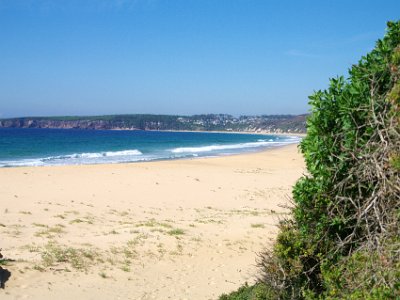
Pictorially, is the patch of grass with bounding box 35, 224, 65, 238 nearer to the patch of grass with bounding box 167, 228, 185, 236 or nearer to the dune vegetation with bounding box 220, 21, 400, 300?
the patch of grass with bounding box 167, 228, 185, 236

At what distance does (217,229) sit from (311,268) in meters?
7.48

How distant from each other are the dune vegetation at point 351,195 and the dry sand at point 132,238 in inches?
37.2

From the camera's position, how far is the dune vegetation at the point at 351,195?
3619 millimetres

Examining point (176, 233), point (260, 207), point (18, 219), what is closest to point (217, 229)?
point (176, 233)

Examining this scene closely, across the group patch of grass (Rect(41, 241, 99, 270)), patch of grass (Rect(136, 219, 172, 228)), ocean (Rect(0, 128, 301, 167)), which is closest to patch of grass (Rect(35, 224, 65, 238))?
patch of grass (Rect(41, 241, 99, 270))

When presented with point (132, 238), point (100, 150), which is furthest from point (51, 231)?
point (100, 150)

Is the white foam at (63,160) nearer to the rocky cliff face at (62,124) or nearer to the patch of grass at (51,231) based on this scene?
the patch of grass at (51,231)

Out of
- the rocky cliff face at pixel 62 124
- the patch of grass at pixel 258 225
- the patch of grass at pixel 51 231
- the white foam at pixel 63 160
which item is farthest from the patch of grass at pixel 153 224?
the rocky cliff face at pixel 62 124

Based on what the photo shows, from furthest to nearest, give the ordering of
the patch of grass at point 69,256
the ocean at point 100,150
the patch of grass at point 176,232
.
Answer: the ocean at point 100,150
the patch of grass at point 176,232
the patch of grass at point 69,256

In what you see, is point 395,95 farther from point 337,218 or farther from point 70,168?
point 70,168

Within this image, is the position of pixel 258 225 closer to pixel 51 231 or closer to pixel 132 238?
pixel 132 238

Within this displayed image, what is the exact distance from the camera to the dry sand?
779 cm

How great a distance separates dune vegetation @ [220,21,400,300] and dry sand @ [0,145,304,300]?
3.10 feet

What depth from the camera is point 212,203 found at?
16.9 meters
